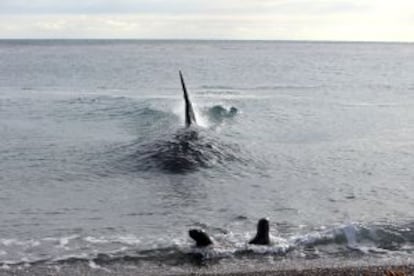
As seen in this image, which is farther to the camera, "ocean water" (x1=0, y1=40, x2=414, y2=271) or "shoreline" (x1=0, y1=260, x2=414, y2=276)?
"ocean water" (x1=0, y1=40, x2=414, y2=271)

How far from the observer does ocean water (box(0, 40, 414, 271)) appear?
1124 cm

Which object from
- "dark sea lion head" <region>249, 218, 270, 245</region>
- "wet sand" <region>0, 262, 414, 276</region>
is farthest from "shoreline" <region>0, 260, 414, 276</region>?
"dark sea lion head" <region>249, 218, 270, 245</region>

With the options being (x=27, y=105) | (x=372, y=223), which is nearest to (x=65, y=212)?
(x=372, y=223)

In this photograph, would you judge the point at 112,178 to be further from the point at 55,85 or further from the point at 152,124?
the point at 55,85

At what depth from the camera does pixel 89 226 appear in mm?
12422

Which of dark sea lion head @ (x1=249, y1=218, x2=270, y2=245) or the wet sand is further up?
dark sea lion head @ (x1=249, y1=218, x2=270, y2=245)

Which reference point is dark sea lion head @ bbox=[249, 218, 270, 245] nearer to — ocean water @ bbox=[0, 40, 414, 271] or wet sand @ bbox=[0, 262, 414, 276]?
ocean water @ bbox=[0, 40, 414, 271]

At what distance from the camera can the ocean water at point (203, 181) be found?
36.9ft

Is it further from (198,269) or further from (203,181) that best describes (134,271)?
(203,181)

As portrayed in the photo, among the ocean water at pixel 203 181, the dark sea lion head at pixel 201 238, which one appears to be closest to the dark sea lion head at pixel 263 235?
the ocean water at pixel 203 181

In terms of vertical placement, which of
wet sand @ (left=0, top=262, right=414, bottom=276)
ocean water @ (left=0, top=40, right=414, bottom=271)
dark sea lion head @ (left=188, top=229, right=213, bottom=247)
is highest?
ocean water @ (left=0, top=40, right=414, bottom=271)

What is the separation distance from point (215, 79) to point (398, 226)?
38.6m

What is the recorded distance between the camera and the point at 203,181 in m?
16.1

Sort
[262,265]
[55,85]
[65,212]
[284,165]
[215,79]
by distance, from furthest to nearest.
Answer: [215,79], [55,85], [284,165], [65,212], [262,265]
